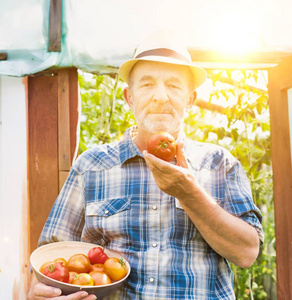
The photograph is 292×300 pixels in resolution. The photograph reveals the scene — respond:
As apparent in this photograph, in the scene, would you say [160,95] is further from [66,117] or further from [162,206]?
[66,117]

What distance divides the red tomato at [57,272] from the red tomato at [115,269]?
185mm

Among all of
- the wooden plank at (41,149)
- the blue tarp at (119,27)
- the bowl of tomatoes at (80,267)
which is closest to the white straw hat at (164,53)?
the blue tarp at (119,27)

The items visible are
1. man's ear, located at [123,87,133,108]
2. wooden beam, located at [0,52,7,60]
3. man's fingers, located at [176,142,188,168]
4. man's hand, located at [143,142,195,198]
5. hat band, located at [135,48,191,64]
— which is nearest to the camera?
man's hand, located at [143,142,195,198]

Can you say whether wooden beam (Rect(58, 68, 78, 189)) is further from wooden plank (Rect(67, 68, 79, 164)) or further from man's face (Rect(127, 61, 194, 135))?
man's face (Rect(127, 61, 194, 135))

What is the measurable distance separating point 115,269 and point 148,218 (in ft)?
1.05

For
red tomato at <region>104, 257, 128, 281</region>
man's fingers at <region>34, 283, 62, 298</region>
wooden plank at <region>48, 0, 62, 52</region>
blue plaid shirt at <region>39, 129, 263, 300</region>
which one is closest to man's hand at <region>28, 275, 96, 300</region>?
man's fingers at <region>34, 283, 62, 298</region>

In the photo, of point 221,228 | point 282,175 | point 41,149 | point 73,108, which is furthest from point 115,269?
point 282,175

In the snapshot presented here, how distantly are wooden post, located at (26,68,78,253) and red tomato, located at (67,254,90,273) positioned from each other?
38.8 inches

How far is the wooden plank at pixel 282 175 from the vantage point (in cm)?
276

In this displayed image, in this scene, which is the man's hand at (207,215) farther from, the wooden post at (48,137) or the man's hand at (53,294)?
the wooden post at (48,137)

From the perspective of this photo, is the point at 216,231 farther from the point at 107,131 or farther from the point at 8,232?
the point at 107,131

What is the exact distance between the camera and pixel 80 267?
174 centimetres

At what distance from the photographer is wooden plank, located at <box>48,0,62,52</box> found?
255cm

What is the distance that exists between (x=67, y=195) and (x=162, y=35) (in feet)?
3.35
